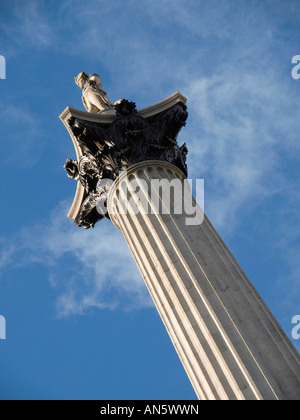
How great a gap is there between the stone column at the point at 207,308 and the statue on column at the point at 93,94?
30.7 ft

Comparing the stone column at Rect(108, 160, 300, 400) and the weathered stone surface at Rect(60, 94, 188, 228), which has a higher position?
the weathered stone surface at Rect(60, 94, 188, 228)

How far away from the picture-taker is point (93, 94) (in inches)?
1231

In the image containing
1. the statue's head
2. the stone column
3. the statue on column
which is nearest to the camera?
the stone column

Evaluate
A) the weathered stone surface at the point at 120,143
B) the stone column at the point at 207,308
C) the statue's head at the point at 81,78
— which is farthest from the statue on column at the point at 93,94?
the stone column at the point at 207,308

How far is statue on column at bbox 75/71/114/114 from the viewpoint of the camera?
30.3m

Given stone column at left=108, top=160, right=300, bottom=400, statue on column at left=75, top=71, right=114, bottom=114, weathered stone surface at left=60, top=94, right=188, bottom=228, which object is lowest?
stone column at left=108, top=160, right=300, bottom=400

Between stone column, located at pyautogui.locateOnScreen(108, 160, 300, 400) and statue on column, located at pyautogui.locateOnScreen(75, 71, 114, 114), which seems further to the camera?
statue on column, located at pyautogui.locateOnScreen(75, 71, 114, 114)

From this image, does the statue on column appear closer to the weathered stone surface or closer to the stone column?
the weathered stone surface

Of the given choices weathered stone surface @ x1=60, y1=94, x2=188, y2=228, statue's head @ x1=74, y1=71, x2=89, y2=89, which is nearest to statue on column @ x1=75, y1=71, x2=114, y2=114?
statue's head @ x1=74, y1=71, x2=89, y2=89

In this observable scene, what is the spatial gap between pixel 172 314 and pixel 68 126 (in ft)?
33.1

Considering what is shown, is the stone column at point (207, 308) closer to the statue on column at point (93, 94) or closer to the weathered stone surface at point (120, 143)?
the weathered stone surface at point (120, 143)

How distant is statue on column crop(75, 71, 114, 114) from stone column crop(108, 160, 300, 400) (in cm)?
937

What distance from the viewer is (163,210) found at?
2034 centimetres
